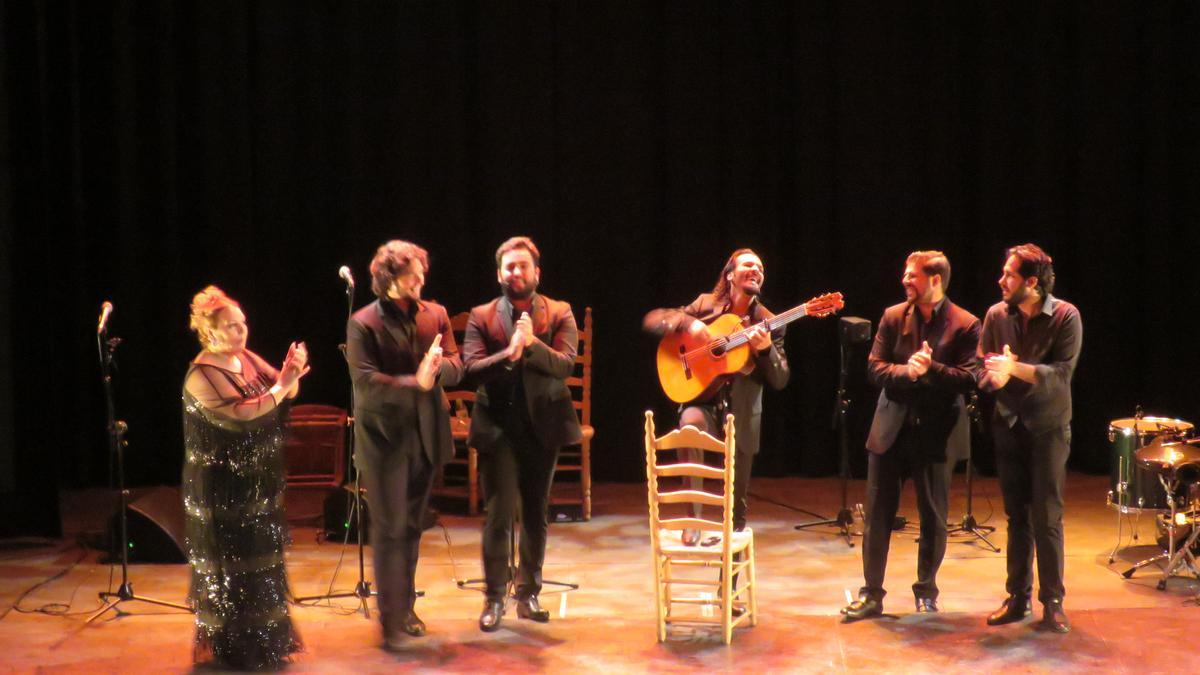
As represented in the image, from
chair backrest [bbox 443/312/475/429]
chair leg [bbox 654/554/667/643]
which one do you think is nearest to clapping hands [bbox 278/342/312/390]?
chair leg [bbox 654/554/667/643]

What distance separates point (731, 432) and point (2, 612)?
11.7 feet

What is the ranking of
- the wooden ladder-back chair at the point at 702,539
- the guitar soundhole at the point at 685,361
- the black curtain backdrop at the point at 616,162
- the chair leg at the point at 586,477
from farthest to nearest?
the black curtain backdrop at the point at 616,162
the chair leg at the point at 586,477
the guitar soundhole at the point at 685,361
the wooden ladder-back chair at the point at 702,539

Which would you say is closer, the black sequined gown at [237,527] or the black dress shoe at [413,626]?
the black sequined gown at [237,527]

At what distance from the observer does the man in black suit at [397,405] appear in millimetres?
5277

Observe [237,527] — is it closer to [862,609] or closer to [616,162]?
[862,609]

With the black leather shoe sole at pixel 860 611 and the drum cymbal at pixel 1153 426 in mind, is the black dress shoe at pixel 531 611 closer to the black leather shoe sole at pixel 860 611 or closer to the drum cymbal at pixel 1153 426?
the black leather shoe sole at pixel 860 611

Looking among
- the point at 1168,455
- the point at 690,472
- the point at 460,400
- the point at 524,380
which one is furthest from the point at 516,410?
the point at 1168,455

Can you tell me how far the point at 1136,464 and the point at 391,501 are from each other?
12.7ft

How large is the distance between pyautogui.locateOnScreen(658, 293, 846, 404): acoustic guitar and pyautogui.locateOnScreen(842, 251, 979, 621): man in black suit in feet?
1.56

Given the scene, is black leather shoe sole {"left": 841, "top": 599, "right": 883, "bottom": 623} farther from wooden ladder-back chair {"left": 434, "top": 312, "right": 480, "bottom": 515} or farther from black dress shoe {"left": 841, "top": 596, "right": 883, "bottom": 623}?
wooden ladder-back chair {"left": 434, "top": 312, "right": 480, "bottom": 515}

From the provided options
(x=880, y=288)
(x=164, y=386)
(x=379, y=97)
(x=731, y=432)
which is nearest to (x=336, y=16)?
(x=379, y=97)

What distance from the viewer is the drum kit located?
6320 mm

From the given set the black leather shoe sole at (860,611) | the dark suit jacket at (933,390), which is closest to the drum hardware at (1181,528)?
the dark suit jacket at (933,390)

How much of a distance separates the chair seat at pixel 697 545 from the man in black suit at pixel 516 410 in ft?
1.82
